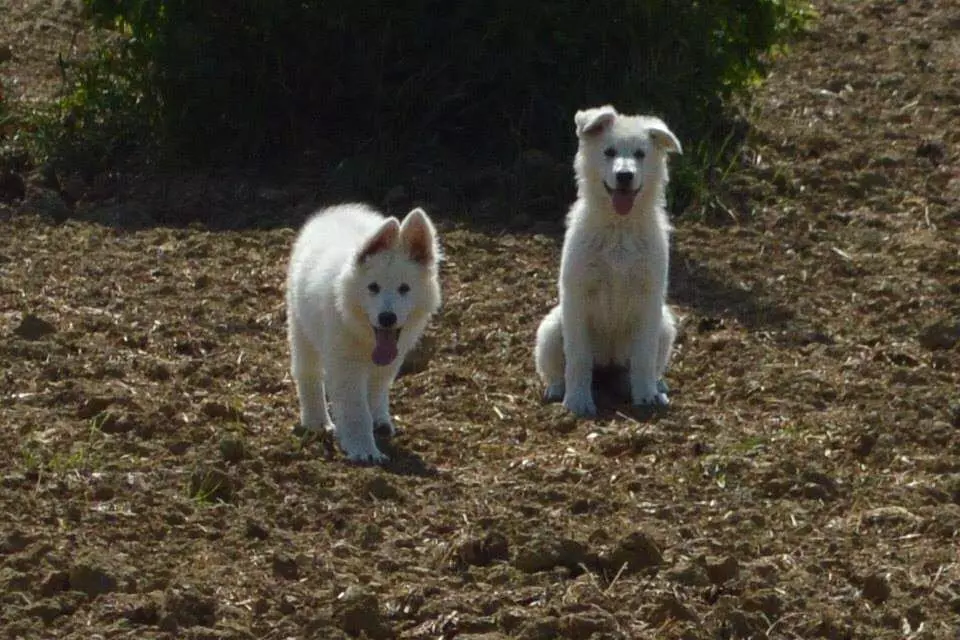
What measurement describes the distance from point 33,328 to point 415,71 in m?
3.74

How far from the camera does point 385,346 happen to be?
25.0 ft

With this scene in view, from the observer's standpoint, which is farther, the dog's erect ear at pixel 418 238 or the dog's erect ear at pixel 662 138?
the dog's erect ear at pixel 662 138

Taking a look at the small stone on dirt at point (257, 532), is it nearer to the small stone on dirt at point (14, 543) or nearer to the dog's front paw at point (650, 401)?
the small stone on dirt at point (14, 543)

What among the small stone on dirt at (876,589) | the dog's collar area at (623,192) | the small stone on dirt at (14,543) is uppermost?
the dog's collar area at (623,192)

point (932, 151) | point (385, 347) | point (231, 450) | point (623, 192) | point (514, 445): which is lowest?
point (514, 445)

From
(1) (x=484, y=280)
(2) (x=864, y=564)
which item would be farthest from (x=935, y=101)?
(2) (x=864, y=564)

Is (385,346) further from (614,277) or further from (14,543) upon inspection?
(14,543)

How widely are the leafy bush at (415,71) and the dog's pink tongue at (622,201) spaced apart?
2893 millimetres

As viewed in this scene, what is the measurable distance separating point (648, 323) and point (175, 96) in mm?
4468

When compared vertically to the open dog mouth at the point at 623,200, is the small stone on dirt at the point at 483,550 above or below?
below

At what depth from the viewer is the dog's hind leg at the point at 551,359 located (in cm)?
870

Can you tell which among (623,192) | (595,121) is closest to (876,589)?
(623,192)

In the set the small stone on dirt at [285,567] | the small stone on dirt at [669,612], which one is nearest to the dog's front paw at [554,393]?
the small stone on dirt at [285,567]

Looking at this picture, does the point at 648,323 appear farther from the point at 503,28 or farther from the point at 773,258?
the point at 503,28
